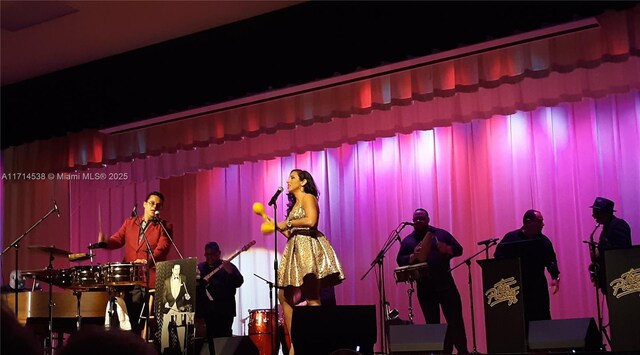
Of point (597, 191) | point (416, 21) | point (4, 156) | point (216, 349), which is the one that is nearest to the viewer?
point (216, 349)

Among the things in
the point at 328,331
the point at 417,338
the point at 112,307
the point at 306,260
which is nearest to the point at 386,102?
the point at 306,260

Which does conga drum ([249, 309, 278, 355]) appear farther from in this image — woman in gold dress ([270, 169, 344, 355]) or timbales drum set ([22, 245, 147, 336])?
timbales drum set ([22, 245, 147, 336])

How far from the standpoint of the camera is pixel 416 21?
6133mm

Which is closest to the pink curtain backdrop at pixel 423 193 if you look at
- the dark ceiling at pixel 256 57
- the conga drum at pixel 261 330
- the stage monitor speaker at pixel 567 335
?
the dark ceiling at pixel 256 57

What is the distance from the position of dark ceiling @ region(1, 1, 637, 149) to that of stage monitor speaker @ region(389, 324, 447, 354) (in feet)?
7.15

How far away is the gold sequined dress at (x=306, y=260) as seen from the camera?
6336 mm

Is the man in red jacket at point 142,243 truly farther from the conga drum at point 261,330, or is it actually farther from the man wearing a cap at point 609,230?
the man wearing a cap at point 609,230

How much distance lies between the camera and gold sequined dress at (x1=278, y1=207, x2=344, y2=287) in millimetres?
6336

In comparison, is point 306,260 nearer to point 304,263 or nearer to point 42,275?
point 304,263

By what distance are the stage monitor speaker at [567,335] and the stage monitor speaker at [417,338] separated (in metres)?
0.63

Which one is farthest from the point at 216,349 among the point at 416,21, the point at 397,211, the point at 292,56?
the point at 397,211

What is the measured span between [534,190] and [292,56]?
3299 millimetres

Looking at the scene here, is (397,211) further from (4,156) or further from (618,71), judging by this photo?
(4,156)

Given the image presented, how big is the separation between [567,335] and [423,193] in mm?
4147
